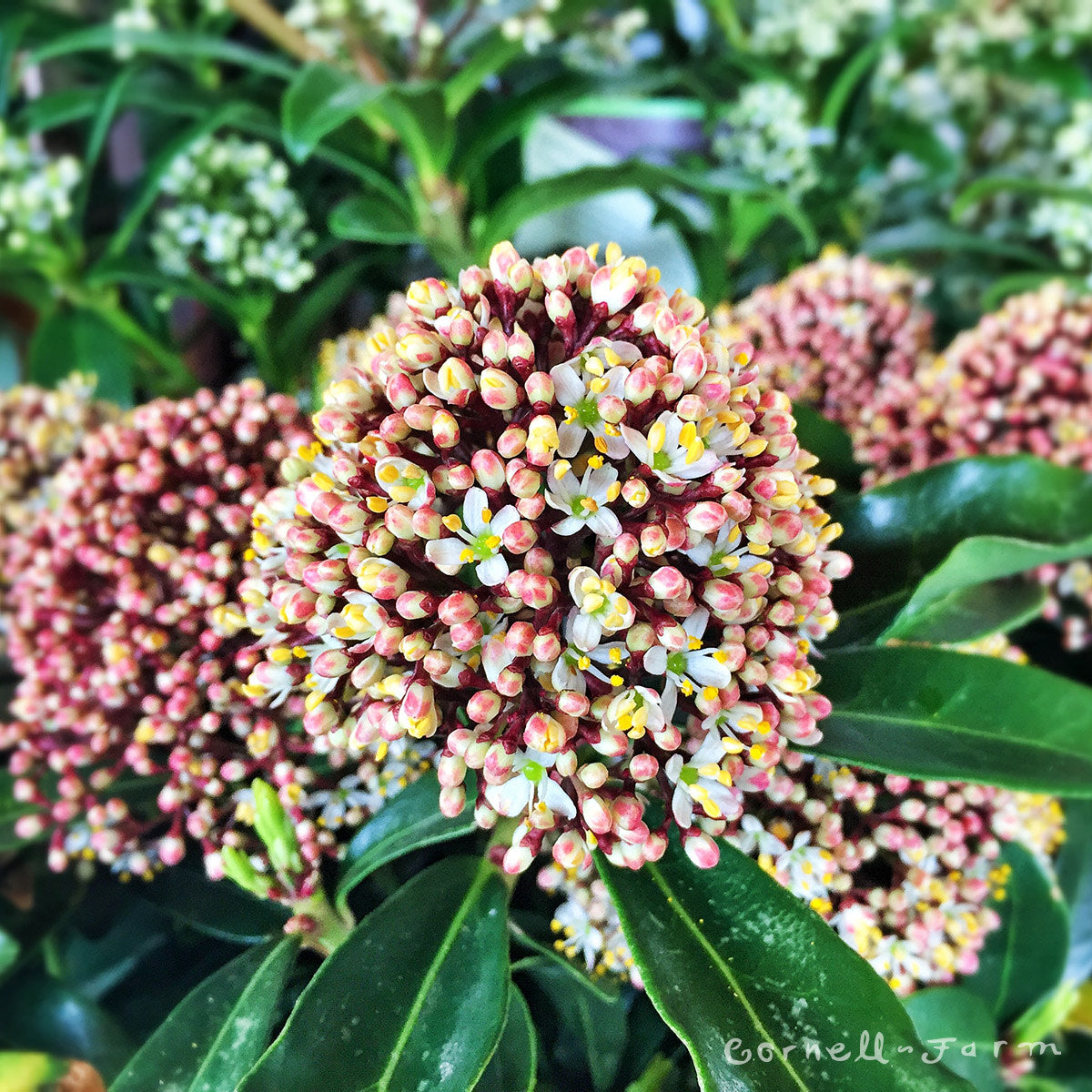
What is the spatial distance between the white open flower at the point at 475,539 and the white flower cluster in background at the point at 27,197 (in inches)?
31.8

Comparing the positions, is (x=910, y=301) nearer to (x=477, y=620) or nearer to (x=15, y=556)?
(x=477, y=620)

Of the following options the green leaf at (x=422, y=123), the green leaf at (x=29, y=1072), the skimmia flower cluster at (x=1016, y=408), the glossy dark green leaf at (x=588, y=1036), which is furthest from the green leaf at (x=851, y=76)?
the green leaf at (x=29, y=1072)

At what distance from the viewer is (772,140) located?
1198 mm

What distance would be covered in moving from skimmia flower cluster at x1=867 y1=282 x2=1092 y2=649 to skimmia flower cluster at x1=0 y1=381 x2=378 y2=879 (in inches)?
24.7

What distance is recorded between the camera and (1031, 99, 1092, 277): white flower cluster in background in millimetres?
1198

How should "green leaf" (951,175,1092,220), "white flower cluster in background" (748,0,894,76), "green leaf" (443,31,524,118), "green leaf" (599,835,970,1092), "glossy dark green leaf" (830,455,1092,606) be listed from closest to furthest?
"green leaf" (599,835,970,1092)
"glossy dark green leaf" (830,455,1092,606)
"green leaf" (443,31,524,118)
"green leaf" (951,175,1092,220)
"white flower cluster in background" (748,0,894,76)

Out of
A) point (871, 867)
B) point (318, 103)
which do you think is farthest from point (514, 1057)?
point (318, 103)

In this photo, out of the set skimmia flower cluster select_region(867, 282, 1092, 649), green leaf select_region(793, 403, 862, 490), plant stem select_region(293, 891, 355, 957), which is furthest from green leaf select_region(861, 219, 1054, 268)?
plant stem select_region(293, 891, 355, 957)

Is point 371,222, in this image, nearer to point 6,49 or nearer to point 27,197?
point 27,197

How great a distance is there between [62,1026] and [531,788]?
21.1 inches

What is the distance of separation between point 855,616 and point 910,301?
661 mm

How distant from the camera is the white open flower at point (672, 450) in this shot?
0.51 metres

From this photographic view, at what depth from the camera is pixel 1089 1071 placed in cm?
80

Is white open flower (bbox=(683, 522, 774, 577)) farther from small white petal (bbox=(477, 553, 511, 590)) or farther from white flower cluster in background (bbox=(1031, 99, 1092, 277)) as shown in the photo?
white flower cluster in background (bbox=(1031, 99, 1092, 277))
